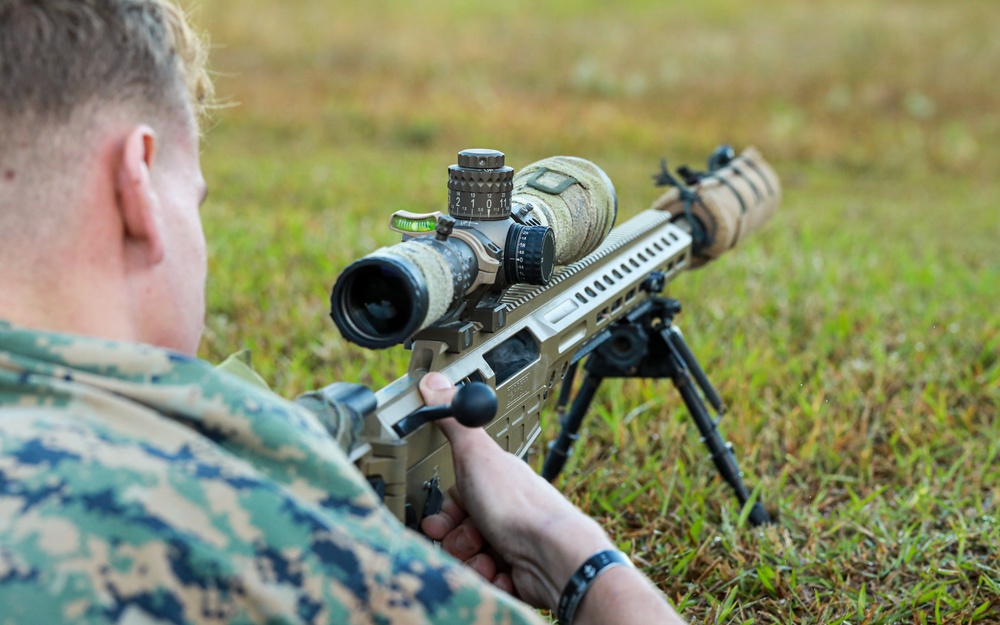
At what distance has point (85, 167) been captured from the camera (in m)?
1.23

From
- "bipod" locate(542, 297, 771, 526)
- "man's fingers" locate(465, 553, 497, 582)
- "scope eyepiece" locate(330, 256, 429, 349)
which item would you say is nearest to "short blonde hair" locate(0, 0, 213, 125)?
"scope eyepiece" locate(330, 256, 429, 349)

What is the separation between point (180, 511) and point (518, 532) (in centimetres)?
77

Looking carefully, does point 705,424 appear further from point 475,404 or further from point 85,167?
point 85,167

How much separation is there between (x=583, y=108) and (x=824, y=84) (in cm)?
300

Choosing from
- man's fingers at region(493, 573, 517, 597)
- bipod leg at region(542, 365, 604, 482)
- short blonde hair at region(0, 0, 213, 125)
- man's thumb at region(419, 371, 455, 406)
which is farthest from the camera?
bipod leg at region(542, 365, 604, 482)

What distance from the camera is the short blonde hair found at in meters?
1.20

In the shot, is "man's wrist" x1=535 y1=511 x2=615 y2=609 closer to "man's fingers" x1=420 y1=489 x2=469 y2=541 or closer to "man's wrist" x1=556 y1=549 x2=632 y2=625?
"man's wrist" x1=556 y1=549 x2=632 y2=625

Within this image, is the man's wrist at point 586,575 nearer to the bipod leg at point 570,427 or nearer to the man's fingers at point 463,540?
the man's fingers at point 463,540

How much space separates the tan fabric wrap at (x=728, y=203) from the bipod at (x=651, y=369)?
1.46ft

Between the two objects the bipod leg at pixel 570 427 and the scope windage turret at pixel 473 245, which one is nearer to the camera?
the scope windage turret at pixel 473 245

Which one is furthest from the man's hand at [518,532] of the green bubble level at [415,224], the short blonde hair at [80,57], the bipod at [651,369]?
the bipod at [651,369]

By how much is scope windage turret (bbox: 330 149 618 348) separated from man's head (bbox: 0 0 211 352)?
0.40m

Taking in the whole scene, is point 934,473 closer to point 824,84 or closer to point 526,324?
point 526,324

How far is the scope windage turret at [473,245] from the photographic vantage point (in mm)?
1658
